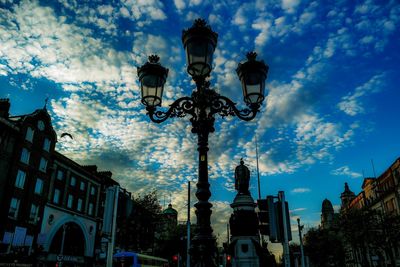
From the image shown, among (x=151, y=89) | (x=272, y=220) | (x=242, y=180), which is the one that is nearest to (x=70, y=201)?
(x=242, y=180)

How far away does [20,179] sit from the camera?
32.9m

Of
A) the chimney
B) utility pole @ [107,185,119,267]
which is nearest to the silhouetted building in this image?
the chimney

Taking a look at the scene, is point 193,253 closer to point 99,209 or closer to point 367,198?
point 99,209

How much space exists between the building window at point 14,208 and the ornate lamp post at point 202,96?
1188 inches

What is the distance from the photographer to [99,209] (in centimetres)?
4969

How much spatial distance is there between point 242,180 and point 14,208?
23.3 m

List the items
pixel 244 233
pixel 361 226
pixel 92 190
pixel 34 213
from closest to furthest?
pixel 244 233 < pixel 34 213 < pixel 361 226 < pixel 92 190

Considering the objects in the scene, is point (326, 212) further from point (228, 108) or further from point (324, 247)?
point (228, 108)

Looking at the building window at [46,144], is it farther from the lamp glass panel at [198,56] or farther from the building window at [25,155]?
the lamp glass panel at [198,56]

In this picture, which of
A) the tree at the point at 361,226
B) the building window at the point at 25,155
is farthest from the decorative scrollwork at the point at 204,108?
the tree at the point at 361,226

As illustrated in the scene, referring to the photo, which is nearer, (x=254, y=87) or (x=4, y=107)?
(x=254, y=87)

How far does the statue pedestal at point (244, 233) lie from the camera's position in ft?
76.2

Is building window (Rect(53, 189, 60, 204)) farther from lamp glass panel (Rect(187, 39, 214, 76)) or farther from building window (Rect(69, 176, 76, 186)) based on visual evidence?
lamp glass panel (Rect(187, 39, 214, 76))

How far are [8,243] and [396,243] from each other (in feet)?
148
